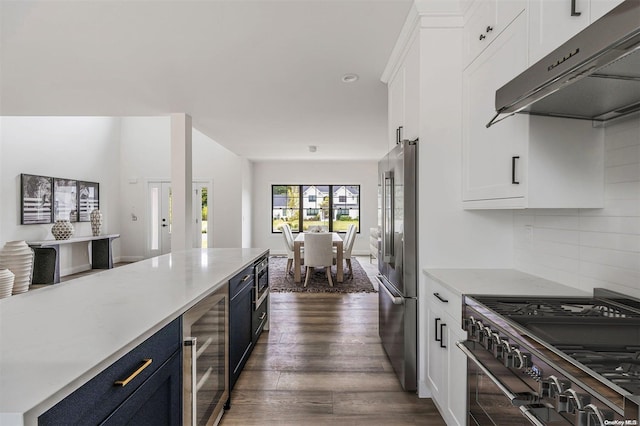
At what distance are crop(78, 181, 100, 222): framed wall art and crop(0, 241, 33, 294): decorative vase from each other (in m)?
1.77

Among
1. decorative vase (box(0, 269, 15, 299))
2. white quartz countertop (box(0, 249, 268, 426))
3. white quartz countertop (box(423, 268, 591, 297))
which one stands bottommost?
decorative vase (box(0, 269, 15, 299))

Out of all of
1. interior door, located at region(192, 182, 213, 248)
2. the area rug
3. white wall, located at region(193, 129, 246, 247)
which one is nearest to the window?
white wall, located at region(193, 129, 246, 247)

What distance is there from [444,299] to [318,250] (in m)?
3.67

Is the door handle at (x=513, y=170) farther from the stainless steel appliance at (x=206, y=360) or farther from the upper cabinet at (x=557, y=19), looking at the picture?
the stainless steel appliance at (x=206, y=360)

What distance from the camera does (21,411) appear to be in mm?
582

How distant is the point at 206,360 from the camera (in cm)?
160

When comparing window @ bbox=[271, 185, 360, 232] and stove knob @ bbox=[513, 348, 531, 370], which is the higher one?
window @ bbox=[271, 185, 360, 232]

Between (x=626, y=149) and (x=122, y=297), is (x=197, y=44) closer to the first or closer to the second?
(x=122, y=297)

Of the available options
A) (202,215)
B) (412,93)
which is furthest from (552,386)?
(202,215)

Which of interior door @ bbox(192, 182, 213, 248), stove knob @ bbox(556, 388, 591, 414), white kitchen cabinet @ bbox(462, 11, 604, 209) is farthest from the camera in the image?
interior door @ bbox(192, 182, 213, 248)

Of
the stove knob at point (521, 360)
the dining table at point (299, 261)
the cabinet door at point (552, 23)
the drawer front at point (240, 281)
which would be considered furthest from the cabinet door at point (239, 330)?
the dining table at point (299, 261)

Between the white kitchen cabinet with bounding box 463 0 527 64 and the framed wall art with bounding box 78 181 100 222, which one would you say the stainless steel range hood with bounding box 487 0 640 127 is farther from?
the framed wall art with bounding box 78 181 100 222

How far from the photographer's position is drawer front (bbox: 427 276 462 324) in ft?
5.18

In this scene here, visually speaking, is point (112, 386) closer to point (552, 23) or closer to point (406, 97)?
point (552, 23)
